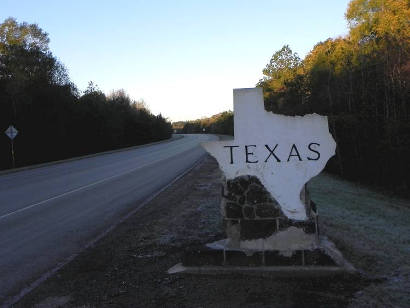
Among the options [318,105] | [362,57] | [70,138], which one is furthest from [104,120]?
[362,57]

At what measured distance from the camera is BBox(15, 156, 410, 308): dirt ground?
502cm

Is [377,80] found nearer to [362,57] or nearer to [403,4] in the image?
[362,57]

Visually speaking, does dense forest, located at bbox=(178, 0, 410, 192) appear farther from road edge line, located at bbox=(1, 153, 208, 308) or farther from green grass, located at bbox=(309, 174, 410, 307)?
road edge line, located at bbox=(1, 153, 208, 308)

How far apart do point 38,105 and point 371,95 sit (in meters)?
25.1

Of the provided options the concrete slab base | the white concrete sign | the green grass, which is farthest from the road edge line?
the green grass

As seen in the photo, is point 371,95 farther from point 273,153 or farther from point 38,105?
point 38,105

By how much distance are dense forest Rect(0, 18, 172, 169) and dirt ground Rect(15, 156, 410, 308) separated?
2682 cm

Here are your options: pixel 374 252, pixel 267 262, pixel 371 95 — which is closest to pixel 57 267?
pixel 267 262

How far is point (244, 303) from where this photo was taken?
4.93 metres

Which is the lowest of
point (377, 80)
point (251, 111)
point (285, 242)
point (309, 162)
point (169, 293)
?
point (169, 293)

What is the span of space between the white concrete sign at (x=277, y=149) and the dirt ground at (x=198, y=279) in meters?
1.12

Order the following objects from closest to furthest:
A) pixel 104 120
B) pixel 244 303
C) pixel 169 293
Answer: pixel 244 303
pixel 169 293
pixel 104 120

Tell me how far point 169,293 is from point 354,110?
Result: 952 inches

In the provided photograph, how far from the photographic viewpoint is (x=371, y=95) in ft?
84.4
